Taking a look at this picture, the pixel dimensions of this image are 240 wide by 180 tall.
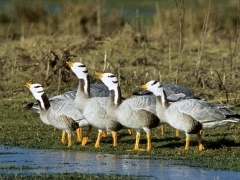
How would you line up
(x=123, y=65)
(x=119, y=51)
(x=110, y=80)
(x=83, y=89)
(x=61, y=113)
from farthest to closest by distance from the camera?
(x=123, y=65) < (x=119, y=51) < (x=83, y=89) < (x=61, y=113) < (x=110, y=80)

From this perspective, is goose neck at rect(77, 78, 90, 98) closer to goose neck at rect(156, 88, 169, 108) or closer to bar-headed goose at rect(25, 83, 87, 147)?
bar-headed goose at rect(25, 83, 87, 147)

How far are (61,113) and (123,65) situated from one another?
7004 mm

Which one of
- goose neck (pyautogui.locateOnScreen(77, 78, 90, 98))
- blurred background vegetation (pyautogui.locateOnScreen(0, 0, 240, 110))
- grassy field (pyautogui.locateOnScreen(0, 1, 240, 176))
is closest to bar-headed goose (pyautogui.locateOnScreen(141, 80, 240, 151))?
grassy field (pyautogui.locateOnScreen(0, 1, 240, 176))

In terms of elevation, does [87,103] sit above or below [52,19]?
below

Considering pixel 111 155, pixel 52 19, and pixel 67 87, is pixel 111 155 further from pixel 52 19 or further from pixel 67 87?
pixel 52 19

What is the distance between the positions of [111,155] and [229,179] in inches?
97.6

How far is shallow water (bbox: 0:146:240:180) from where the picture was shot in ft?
29.2

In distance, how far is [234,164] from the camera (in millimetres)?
9438

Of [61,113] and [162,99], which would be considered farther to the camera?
[61,113]

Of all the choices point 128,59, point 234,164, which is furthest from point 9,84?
point 234,164

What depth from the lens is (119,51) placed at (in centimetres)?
1566

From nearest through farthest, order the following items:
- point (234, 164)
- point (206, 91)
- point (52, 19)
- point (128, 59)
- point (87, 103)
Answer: point (234, 164) → point (87, 103) → point (206, 91) → point (128, 59) → point (52, 19)

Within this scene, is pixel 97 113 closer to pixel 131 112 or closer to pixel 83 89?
pixel 131 112

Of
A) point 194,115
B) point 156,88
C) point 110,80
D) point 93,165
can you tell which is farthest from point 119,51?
point 93,165
